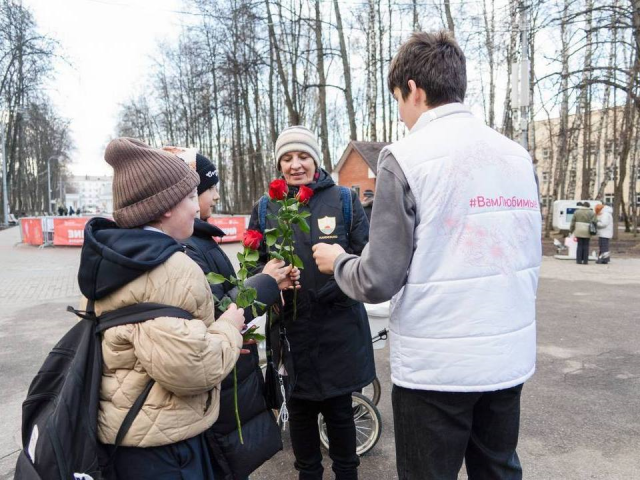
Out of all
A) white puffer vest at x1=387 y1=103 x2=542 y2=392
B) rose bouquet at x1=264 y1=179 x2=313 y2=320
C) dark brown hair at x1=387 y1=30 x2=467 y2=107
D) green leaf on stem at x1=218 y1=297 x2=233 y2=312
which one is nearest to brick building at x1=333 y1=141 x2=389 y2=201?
rose bouquet at x1=264 y1=179 x2=313 y2=320

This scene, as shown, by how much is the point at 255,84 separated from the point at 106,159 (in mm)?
23653

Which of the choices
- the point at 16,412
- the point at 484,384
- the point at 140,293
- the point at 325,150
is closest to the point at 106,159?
the point at 140,293

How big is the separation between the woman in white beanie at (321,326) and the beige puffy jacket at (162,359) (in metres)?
0.92

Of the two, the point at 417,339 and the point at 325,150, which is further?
the point at 325,150

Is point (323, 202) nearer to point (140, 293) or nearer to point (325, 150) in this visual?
point (140, 293)

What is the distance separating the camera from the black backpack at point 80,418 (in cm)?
138

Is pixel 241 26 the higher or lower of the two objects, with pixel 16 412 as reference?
higher

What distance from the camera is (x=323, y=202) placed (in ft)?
8.16

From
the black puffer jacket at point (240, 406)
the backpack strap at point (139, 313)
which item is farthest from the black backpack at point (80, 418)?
the black puffer jacket at point (240, 406)

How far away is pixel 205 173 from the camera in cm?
238

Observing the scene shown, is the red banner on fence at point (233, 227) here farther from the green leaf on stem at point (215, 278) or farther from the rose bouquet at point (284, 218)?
the green leaf on stem at point (215, 278)

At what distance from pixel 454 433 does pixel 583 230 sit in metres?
12.5

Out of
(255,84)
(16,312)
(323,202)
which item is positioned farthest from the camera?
(255,84)

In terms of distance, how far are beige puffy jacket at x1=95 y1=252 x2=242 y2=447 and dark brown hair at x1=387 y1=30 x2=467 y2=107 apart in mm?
915
